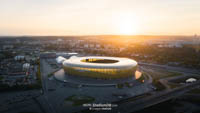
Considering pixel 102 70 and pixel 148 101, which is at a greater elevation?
pixel 102 70

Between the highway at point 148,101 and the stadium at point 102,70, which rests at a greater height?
the stadium at point 102,70

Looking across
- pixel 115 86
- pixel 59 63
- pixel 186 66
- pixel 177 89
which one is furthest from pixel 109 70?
pixel 186 66

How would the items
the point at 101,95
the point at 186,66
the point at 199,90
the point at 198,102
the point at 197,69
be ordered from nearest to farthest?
the point at 198,102 → the point at 101,95 → the point at 199,90 → the point at 197,69 → the point at 186,66

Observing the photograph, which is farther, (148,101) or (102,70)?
(102,70)

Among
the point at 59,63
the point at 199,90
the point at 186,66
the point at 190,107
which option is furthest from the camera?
the point at 59,63

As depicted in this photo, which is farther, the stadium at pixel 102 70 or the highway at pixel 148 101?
the stadium at pixel 102 70

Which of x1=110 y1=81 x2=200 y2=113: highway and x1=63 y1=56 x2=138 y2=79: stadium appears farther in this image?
x1=63 y1=56 x2=138 y2=79: stadium

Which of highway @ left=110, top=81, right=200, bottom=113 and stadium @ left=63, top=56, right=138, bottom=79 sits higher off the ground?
stadium @ left=63, top=56, right=138, bottom=79

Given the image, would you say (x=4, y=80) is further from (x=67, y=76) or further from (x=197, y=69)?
(x=197, y=69)

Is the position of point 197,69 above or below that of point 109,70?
below

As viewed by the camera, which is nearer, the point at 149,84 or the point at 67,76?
the point at 149,84
